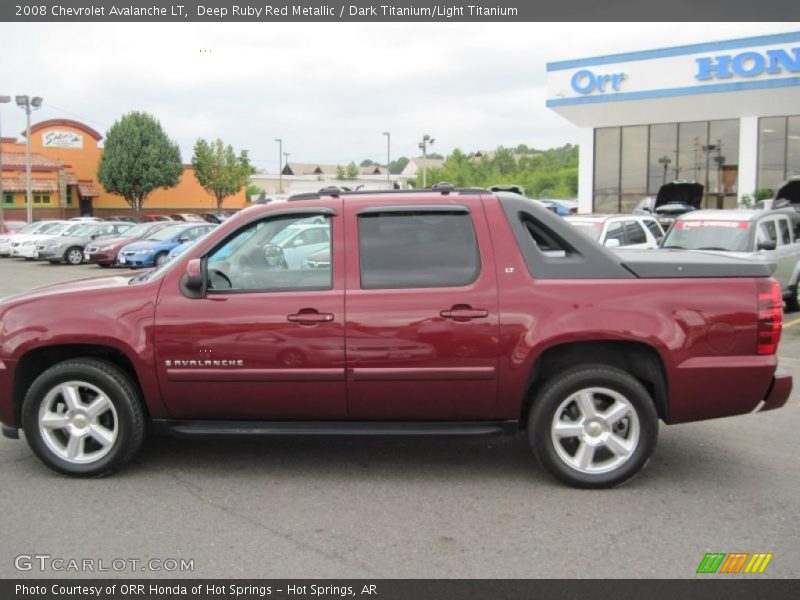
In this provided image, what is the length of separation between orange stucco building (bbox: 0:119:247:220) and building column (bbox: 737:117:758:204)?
42.3 m

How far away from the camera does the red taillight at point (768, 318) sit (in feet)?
15.2

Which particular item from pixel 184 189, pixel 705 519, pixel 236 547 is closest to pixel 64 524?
pixel 236 547

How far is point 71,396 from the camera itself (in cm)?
486

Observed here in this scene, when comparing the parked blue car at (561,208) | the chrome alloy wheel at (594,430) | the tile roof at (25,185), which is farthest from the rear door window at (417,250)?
the tile roof at (25,185)

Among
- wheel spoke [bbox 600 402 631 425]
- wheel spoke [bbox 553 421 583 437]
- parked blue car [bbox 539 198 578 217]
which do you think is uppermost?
parked blue car [bbox 539 198 578 217]

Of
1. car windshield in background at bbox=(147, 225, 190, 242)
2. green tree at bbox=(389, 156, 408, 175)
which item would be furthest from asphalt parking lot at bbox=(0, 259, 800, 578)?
green tree at bbox=(389, 156, 408, 175)

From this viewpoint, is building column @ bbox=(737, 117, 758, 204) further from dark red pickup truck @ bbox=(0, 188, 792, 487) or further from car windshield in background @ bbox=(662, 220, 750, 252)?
dark red pickup truck @ bbox=(0, 188, 792, 487)

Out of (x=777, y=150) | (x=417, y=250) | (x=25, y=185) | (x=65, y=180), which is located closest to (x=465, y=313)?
(x=417, y=250)

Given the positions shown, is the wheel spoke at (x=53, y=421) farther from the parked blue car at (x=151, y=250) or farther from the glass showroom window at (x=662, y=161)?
the glass showroom window at (x=662, y=161)

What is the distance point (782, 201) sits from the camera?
58.4 feet

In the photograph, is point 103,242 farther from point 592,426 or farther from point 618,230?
point 592,426

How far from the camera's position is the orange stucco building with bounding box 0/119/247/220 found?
168ft

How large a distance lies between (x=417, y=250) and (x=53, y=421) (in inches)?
100

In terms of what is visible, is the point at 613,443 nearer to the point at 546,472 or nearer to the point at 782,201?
the point at 546,472
